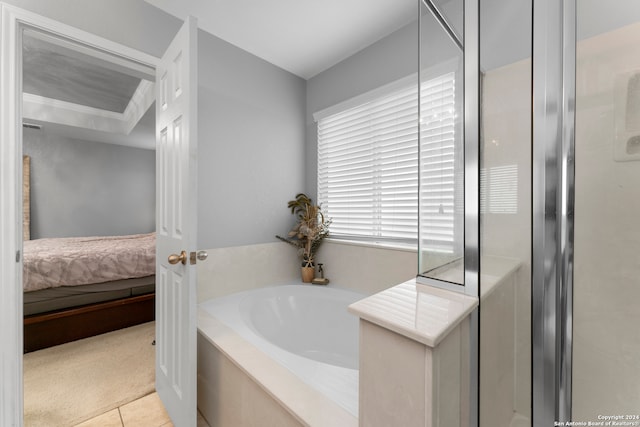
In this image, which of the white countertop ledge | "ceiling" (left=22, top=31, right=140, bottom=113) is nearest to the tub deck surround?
the white countertop ledge

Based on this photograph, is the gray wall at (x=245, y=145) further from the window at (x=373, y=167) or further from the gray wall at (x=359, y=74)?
the window at (x=373, y=167)

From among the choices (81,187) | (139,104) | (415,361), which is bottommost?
(415,361)

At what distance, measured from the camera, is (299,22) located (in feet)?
5.78

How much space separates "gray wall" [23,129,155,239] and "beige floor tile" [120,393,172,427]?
8.71ft

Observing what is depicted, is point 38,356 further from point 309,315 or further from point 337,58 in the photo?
point 337,58

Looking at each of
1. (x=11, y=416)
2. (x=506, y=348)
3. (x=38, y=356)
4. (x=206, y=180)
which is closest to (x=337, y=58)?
(x=206, y=180)

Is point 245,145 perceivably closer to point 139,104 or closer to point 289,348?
point 289,348

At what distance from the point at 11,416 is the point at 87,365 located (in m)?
0.77

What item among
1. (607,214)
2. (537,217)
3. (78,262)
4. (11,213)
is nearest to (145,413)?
(11,213)

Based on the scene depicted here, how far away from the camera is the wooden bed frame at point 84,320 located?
2023 millimetres

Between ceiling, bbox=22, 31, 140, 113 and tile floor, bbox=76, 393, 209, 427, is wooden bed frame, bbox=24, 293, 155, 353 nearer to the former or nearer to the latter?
tile floor, bbox=76, 393, 209, 427

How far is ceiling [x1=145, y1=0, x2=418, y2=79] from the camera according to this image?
1611 millimetres

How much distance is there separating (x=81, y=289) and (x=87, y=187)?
1.67m

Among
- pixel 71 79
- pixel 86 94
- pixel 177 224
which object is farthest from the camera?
pixel 86 94
